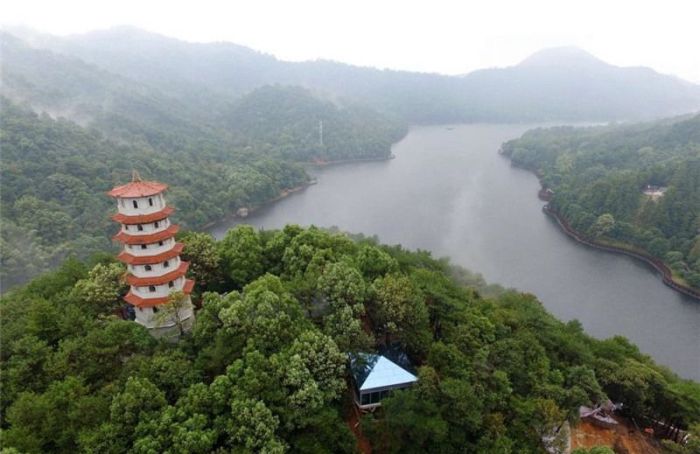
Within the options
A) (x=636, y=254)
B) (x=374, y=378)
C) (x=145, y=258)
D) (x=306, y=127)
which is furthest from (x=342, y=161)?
(x=374, y=378)

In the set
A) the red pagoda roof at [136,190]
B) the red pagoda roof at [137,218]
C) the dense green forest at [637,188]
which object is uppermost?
the red pagoda roof at [136,190]

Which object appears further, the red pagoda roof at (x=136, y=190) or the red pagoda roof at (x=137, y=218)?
the red pagoda roof at (x=137, y=218)

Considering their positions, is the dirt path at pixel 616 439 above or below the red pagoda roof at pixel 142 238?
below

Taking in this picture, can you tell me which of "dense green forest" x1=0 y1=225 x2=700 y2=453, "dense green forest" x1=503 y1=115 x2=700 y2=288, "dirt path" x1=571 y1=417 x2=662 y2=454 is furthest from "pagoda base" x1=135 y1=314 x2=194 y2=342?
"dense green forest" x1=503 y1=115 x2=700 y2=288

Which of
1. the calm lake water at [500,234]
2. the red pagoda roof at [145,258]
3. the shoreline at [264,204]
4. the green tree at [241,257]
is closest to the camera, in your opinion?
the red pagoda roof at [145,258]

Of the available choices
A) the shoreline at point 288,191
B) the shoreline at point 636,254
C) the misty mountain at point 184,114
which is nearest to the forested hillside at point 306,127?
the misty mountain at point 184,114

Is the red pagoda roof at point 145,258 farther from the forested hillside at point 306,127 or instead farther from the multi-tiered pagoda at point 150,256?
the forested hillside at point 306,127

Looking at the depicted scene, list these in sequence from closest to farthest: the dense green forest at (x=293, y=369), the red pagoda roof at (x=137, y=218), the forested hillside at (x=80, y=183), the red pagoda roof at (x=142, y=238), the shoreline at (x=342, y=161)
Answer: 1. the dense green forest at (x=293, y=369)
2. the red pagoda roof at (x=137, y=218)
3. the red pagoda roof at (x=142, y=238)
4. the forested hillside at (x=80, y=183)
5. the shoreline at (x=342, y=161)

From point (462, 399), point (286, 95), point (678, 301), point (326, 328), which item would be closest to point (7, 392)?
point (326, 328)

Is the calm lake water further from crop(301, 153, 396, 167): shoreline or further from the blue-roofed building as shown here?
the blue-roofed building
